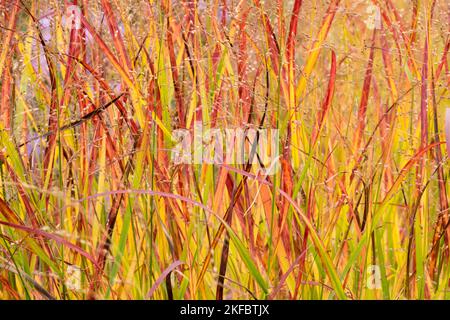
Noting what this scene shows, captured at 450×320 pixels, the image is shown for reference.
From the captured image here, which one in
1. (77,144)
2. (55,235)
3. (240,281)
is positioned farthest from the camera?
(77,144)

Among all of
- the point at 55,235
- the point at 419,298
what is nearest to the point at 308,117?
the point at 419,298

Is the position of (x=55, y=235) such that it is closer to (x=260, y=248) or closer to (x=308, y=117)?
(x=260, y=248)

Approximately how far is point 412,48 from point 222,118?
42 cm

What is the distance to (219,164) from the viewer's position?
4.99 ft

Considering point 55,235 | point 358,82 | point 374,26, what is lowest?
point 55,235

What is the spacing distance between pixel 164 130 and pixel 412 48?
0.54 meters

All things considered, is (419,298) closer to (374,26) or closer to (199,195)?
(199,195)

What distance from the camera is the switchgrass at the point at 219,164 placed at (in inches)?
60.2

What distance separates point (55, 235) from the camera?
1.48m

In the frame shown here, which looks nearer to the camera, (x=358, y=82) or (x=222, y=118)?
(x=222, y=118)

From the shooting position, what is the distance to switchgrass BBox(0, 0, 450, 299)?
1.53m

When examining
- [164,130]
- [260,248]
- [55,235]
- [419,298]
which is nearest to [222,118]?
[164,130]

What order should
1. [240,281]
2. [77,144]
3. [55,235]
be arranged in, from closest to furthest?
1. [55,235]
2. [240,281]
3. [77,144]

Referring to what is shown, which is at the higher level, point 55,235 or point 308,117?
point 308,117
